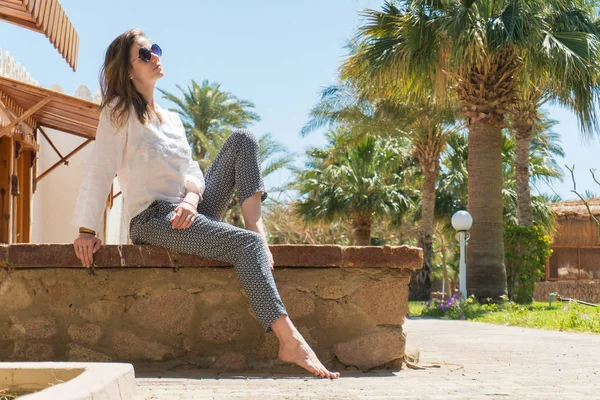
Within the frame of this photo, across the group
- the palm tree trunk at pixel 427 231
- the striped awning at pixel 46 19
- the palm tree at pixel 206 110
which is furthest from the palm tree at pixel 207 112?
the striped awning at pixel 46 19

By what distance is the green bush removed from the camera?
15750 millimetres

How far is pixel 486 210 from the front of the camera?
13281 millimetres

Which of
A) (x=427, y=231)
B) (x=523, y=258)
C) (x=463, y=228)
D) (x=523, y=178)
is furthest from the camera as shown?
(x=427, y=231)

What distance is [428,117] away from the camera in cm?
2033

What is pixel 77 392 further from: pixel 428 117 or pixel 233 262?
pixel 428 117

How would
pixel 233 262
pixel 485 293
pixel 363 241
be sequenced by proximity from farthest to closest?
pixel 363 241
pixel 485 293
pixel 233 262

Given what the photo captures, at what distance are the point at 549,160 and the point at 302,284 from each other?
26.6m

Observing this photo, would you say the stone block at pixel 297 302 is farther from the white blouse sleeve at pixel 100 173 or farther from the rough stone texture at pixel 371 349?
the white blouse sleeve at pixel 100 173

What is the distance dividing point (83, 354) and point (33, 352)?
25cm

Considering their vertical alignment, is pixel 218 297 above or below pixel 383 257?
below

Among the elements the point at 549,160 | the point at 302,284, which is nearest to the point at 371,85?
the point at 302,284

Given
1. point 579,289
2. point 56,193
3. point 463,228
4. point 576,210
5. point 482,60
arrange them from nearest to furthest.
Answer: point 482,60
point 56,193
point 463,228
point 579,289
point 576,210

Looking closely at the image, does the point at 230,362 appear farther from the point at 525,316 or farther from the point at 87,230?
the point at 525,316

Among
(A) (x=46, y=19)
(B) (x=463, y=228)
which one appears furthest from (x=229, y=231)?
(B) (x=463, y=228)
